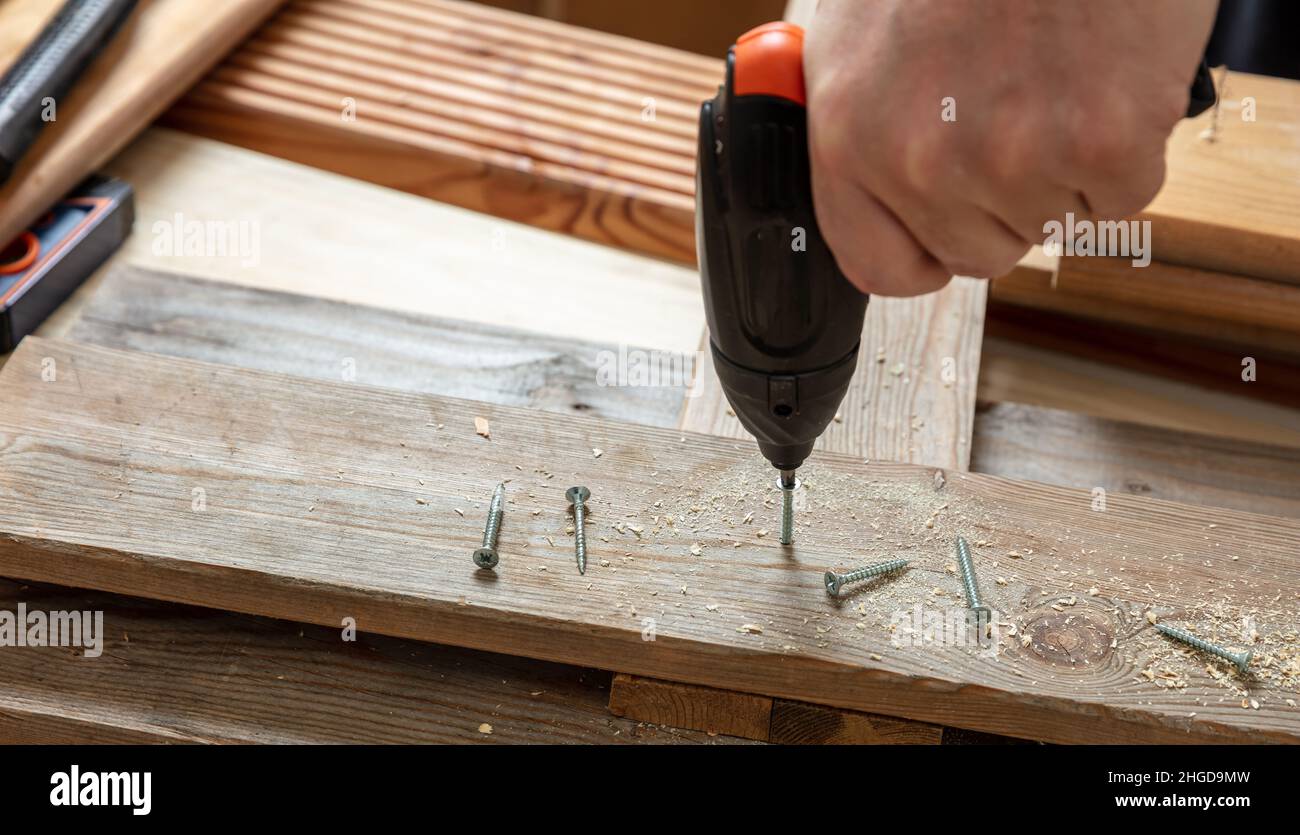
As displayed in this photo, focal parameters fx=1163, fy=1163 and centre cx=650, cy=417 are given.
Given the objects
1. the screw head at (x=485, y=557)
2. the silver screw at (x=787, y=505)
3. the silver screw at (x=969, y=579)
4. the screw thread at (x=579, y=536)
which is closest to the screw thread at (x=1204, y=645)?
the silver screw at (x=969, y=579)

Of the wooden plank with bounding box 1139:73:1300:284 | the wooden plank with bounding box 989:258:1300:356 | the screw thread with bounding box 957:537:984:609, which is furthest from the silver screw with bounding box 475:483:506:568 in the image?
the wooden plank with bounding box 1139:73:1300:284

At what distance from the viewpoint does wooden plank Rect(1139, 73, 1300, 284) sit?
1.78 metres

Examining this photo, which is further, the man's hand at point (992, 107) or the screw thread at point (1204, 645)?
the screw thread at point (1204, 645)

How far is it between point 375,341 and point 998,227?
1.09m

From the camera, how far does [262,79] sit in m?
2.36

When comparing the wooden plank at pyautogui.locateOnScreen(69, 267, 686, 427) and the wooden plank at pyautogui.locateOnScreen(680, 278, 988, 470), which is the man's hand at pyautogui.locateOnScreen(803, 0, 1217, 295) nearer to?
the wooden plank at pyautogui.locateOnScreen(680, 278, 988, 470)

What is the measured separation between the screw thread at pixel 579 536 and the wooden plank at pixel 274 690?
0.19 m

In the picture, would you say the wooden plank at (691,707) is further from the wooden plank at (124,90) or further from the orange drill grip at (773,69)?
the wooden plank at (124,90)

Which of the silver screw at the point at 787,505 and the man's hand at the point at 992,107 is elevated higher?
the man's hand at the point at 992,107

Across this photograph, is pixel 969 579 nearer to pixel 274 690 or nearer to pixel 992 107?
pixel 992 107

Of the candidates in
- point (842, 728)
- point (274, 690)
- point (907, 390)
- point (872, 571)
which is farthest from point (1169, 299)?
point (274, 690)

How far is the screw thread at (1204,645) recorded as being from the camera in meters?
1.32
